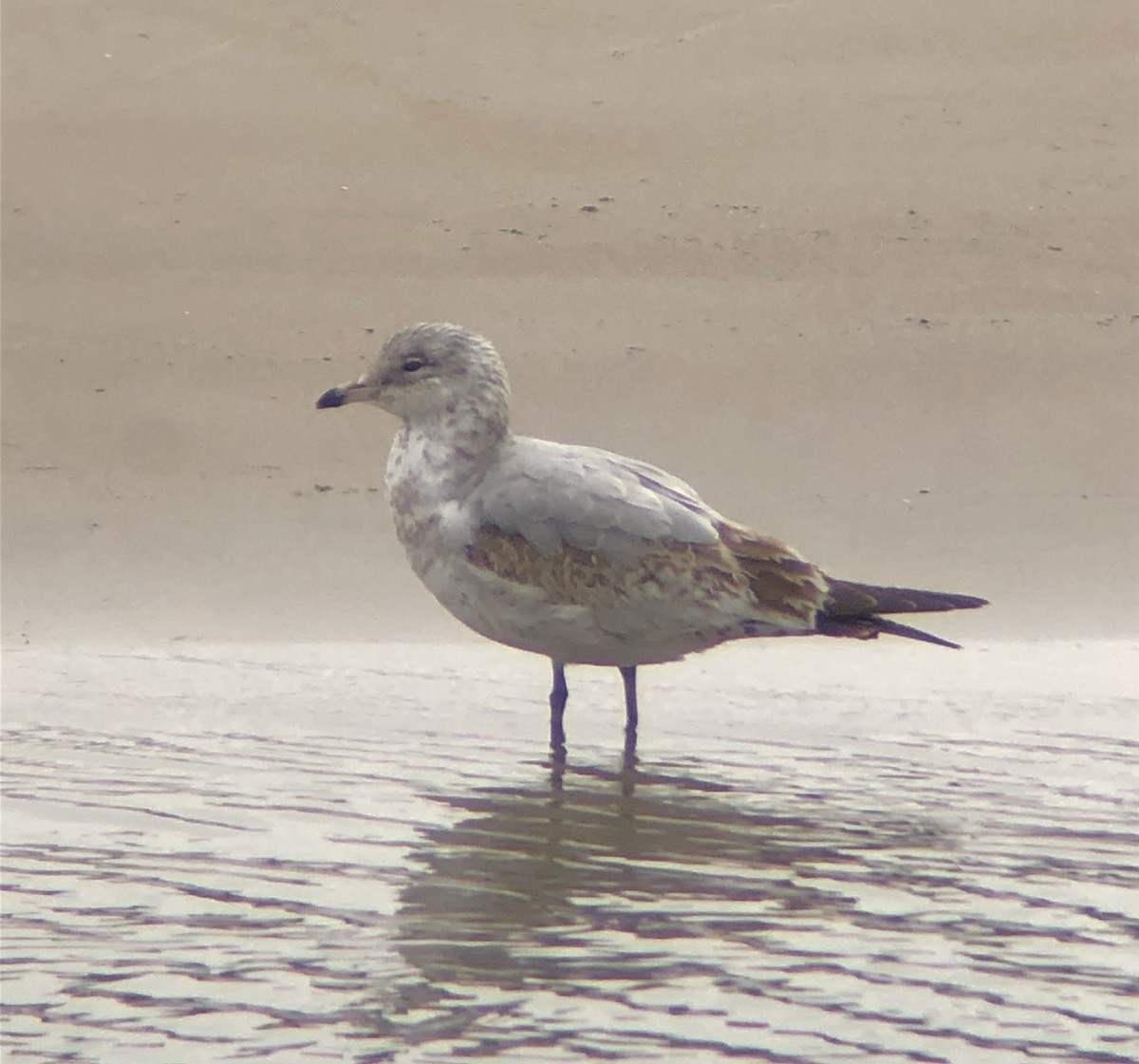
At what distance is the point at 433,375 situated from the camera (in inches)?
237

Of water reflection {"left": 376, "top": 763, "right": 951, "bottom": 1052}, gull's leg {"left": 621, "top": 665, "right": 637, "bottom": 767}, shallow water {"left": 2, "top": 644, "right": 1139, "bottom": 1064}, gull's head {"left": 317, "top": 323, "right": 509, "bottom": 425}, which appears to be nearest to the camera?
shallow water {"left": 2, "top": 644, "right": 1139, "bottom": 1064}

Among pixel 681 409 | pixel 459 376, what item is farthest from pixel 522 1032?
pixel 681 409

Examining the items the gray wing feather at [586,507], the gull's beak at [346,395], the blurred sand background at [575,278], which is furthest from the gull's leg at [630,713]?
the blurred sand background at [575,278]

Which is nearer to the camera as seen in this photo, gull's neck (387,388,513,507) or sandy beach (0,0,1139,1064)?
sandy beach (0,0,1139,1064)

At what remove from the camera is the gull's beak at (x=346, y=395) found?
6.11 meters

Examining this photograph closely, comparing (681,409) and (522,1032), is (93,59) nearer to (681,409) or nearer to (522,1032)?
(681,409)

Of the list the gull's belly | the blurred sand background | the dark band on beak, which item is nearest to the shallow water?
the gull's belly

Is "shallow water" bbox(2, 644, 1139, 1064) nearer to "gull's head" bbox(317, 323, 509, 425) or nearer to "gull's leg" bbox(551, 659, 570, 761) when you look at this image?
"gull's leg" bbox(551, 659, 570, 761)

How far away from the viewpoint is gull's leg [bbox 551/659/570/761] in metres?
5.57

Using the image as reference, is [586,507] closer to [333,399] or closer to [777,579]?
[777,579]

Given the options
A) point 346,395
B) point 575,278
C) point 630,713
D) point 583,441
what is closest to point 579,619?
point 630,713

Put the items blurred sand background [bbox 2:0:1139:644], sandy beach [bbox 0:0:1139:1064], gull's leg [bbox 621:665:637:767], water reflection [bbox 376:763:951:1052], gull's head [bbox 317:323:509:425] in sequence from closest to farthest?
water reflection [bbox 376:763:951:1052]
sandy beach [bbox 0:0:1139:1064]
gull's leg [bbox 621:665:637:767]
gull's head [bbox 317:323:509:425]
blurred sand background [bbox 2:0:1139:644]

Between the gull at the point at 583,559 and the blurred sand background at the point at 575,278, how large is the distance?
57.0 inches

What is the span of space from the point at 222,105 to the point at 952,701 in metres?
5.89
